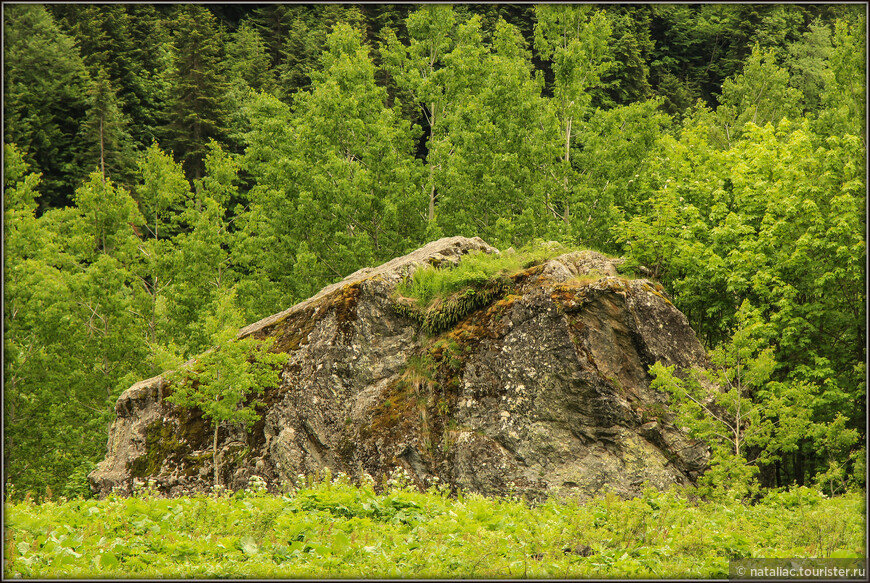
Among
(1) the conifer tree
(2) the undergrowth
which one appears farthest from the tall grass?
(1) the conifer tree

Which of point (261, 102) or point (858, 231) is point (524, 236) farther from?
point (261, 102)

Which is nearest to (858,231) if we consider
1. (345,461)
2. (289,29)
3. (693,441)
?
(693,441)

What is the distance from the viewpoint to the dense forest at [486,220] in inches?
576

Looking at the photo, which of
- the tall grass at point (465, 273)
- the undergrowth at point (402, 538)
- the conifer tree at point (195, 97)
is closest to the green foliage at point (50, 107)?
the conifer tree at point (195, 97)

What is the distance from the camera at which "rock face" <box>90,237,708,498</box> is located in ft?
38.3

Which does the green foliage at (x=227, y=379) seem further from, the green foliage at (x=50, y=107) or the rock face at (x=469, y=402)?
the green foliage at (x=50, y=107)

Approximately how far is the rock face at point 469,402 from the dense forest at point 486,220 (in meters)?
0.95

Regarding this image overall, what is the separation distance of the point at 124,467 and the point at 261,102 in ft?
59.2

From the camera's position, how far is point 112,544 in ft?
24.3

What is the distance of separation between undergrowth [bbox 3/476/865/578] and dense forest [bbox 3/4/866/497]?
302cm

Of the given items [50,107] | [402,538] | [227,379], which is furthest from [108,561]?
[50,107]

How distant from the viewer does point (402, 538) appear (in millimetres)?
7680

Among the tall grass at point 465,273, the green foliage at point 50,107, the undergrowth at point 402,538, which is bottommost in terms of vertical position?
the undergrowth at point 402,538

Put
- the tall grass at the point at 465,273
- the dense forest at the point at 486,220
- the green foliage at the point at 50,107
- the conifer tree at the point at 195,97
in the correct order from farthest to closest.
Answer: the conifer tree at the point at 195,97 → the green foliage at the point at 50,107 → the dense forest at the point at 486,220 → the tall grass at the point at 465,273
